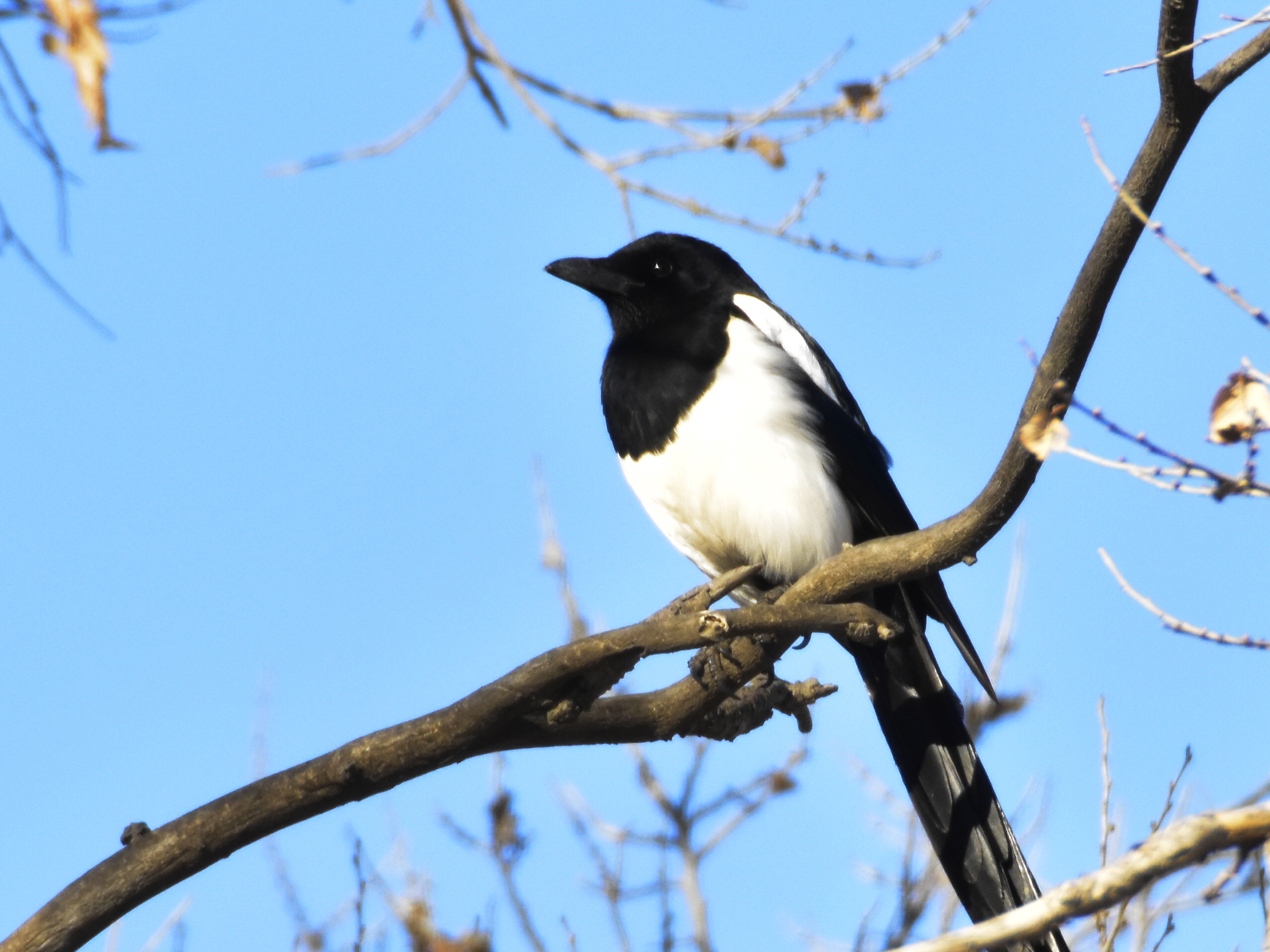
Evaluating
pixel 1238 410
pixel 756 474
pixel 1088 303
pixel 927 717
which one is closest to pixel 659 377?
pixel 756 474

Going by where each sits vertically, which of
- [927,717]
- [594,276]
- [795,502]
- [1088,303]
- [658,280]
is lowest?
[927,717]

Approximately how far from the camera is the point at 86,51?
1.84 meters

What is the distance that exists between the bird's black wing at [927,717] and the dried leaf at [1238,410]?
5.73ft

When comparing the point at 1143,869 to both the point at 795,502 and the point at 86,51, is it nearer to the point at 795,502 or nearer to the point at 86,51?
the point at 86,51

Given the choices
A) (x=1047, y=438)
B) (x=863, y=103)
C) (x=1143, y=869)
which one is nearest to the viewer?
(x=1143, y=869)

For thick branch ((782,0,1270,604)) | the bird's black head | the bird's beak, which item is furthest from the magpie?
thick branch ((782,0,1270,604))

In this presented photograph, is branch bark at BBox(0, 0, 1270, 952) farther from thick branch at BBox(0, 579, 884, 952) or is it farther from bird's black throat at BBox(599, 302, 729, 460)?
bird's black throat at BBox(599, 302, 729, 460)

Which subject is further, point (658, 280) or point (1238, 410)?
point (658, 280)

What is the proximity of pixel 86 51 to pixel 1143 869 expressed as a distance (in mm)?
1754

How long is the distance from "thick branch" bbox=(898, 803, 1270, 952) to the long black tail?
1814 mm

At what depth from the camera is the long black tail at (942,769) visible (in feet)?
11.2

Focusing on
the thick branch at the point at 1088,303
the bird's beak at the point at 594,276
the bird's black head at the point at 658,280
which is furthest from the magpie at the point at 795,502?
the thick branch at the point at 1088,303

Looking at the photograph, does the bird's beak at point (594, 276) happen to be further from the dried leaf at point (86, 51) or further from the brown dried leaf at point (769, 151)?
the dried leaf at point (86, 51)

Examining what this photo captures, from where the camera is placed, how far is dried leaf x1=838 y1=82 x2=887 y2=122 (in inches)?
140
